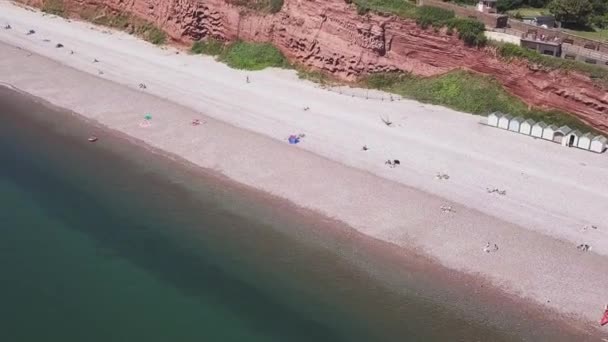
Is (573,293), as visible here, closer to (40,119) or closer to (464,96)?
(464,96)

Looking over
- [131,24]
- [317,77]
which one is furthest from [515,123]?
Answer: [131,24]

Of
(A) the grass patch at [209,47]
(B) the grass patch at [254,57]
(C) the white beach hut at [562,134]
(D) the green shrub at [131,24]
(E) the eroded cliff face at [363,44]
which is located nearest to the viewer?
(C) the white beach hut at [562,134]

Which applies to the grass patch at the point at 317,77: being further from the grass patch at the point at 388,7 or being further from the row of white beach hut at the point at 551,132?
the row of white beach hut at the point at 551,132

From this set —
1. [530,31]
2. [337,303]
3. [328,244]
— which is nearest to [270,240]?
[328,244]

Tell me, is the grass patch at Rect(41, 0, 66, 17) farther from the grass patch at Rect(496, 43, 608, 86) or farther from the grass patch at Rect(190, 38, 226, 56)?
the grass patch at Rect(496, 43, 608, 86)

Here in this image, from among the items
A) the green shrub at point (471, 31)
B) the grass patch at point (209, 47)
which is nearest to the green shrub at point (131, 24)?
the grass patch at point (209, 47)

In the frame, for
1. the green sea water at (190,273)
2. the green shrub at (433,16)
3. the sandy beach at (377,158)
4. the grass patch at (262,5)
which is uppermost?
the green shrub at (433,16)

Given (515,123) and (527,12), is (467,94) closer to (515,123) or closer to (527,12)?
(515,123)
